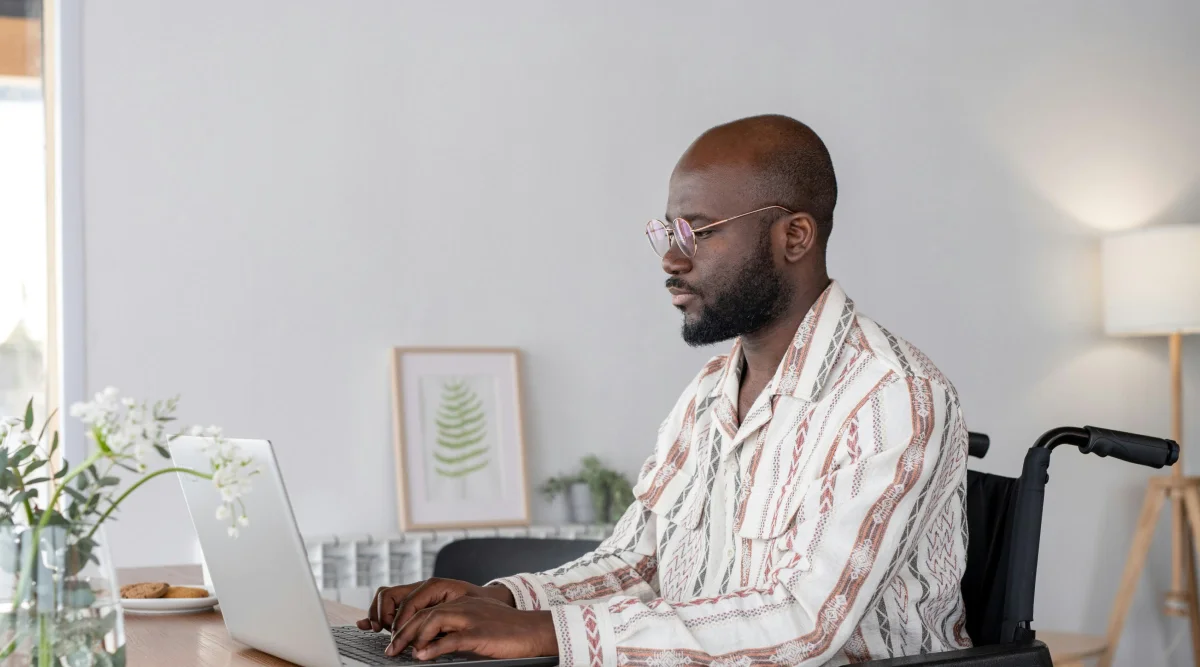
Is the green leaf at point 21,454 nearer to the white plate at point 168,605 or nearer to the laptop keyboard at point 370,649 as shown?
the laptop keyboard at point 370,649

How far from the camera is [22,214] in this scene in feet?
9.99

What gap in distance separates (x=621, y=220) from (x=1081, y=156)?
73.5 inches

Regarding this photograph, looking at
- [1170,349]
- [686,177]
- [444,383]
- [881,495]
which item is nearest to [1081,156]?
[1170,349]

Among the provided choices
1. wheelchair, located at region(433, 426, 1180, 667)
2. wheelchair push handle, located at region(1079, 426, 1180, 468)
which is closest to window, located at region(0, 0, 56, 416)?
wheelchair, located at region(433, 426, 1180, 667)

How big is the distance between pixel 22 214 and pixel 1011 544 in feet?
8.21

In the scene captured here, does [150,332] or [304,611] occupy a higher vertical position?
[150,332]

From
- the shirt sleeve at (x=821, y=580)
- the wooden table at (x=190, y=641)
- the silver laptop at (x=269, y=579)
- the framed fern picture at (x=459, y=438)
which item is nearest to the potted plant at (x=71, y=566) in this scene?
the silver laptop at (x=269, y=579)

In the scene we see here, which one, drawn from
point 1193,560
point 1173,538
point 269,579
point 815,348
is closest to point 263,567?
point 269,579

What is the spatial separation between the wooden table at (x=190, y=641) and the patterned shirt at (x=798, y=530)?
319 mm

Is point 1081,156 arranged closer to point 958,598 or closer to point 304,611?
point 958,598

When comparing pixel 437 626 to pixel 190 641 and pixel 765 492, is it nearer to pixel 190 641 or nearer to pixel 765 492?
pixel 190 641

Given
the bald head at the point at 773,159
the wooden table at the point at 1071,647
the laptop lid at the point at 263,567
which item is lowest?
the wooden table at the point at 1071,647

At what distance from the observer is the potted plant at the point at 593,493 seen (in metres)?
3.44

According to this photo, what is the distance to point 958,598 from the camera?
164cm
